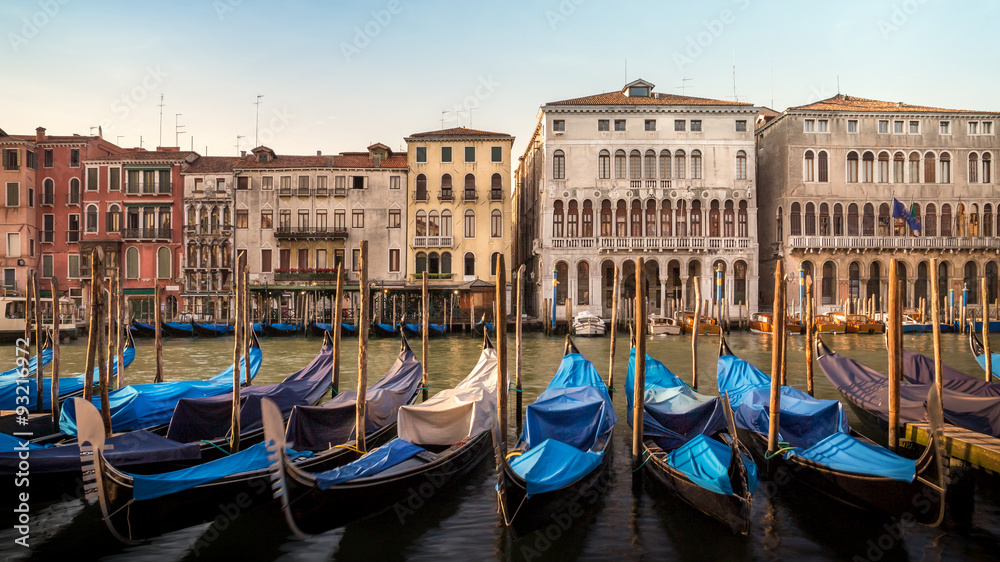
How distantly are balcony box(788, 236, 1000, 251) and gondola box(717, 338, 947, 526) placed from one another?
2132 cm

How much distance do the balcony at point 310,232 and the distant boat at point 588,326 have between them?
9.84m

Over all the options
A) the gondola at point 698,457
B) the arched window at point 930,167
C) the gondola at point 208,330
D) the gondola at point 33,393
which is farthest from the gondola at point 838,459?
the arched window at point 930,167

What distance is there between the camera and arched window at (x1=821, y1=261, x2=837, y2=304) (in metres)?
27.6

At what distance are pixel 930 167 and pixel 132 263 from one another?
106 feet

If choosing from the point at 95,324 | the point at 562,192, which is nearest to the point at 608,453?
the point at 95,324

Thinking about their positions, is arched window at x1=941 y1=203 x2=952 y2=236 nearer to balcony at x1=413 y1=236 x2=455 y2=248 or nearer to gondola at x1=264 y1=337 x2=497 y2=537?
balcony at x1=413 y1=236 x2=455 y2=248

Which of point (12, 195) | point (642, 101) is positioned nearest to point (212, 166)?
point (12, 195)

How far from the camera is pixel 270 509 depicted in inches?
220

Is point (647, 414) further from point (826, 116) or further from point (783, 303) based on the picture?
point (826, 116)

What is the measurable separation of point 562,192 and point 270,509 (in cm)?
2270

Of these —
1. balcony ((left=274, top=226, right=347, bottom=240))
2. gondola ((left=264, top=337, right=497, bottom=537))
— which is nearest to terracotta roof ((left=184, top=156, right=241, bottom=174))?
balcony ((left=274, top=226, right=347, bottom=240))

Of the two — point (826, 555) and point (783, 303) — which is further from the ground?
point (783, 303)

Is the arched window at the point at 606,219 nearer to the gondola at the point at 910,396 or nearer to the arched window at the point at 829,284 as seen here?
the arched window at the point at 829,284

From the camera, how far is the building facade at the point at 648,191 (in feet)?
88.4
